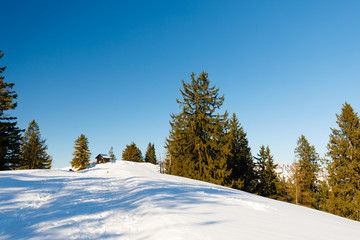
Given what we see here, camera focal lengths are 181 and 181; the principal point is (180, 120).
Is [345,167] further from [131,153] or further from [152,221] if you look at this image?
[131,153]

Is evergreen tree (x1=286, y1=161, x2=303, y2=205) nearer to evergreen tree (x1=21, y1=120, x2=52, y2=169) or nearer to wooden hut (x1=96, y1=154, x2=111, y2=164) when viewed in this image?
evergreen tree (x1=21, y1=120, x2=52, y2=169)

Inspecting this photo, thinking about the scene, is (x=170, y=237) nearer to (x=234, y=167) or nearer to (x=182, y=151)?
(x=182, y=151)

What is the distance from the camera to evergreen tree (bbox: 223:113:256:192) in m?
22.1

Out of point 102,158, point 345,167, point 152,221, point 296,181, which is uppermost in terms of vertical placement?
point 345,167

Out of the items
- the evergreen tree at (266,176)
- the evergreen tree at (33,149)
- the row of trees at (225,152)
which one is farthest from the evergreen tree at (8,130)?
the evergreen tree at (266,176)

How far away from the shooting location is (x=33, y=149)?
37656 millimetres

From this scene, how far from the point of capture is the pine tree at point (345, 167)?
1969cm

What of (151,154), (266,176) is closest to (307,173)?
(266,176)

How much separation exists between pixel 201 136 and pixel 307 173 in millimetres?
21666

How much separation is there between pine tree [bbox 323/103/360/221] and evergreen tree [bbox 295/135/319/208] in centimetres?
723

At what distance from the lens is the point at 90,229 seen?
4.43 metres

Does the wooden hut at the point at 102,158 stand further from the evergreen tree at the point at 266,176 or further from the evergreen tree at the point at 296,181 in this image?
the evergreen tree at the point at 296,181

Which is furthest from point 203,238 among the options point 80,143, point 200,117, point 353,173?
point 80,143

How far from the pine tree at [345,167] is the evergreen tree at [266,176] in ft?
22.3
